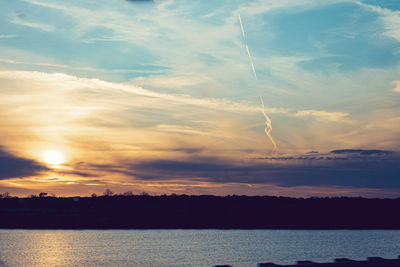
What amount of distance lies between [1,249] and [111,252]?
1109 inches

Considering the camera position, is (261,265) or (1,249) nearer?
(261,265)

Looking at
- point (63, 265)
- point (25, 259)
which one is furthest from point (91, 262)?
point (25, 259)

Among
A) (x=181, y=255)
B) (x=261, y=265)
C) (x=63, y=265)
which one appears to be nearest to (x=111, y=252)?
(x=181, y=255)

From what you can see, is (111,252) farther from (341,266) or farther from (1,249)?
(341,266)

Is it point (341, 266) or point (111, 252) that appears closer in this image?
point (341, 266)

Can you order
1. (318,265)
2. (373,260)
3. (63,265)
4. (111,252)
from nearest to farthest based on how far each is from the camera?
1. (318,265)
2. (373,260)
3. (63,265)
4. (111,252)

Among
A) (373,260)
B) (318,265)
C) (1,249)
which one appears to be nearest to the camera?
(318,265)

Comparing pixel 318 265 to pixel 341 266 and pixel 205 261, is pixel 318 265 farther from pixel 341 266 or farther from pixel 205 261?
pixel 205 261

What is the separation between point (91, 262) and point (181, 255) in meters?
20.9

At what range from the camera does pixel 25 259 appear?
305 feet

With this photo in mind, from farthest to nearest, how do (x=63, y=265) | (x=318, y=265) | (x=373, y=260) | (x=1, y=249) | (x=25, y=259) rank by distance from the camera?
(x=1, y=249) < (x=25, y=259) < (x=63, y=265) < (x=373, y=260) < (x=318, y=265)

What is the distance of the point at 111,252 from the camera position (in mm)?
106375

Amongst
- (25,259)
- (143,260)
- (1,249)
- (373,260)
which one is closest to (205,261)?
(143,260)

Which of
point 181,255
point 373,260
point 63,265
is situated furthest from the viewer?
point 181,255
